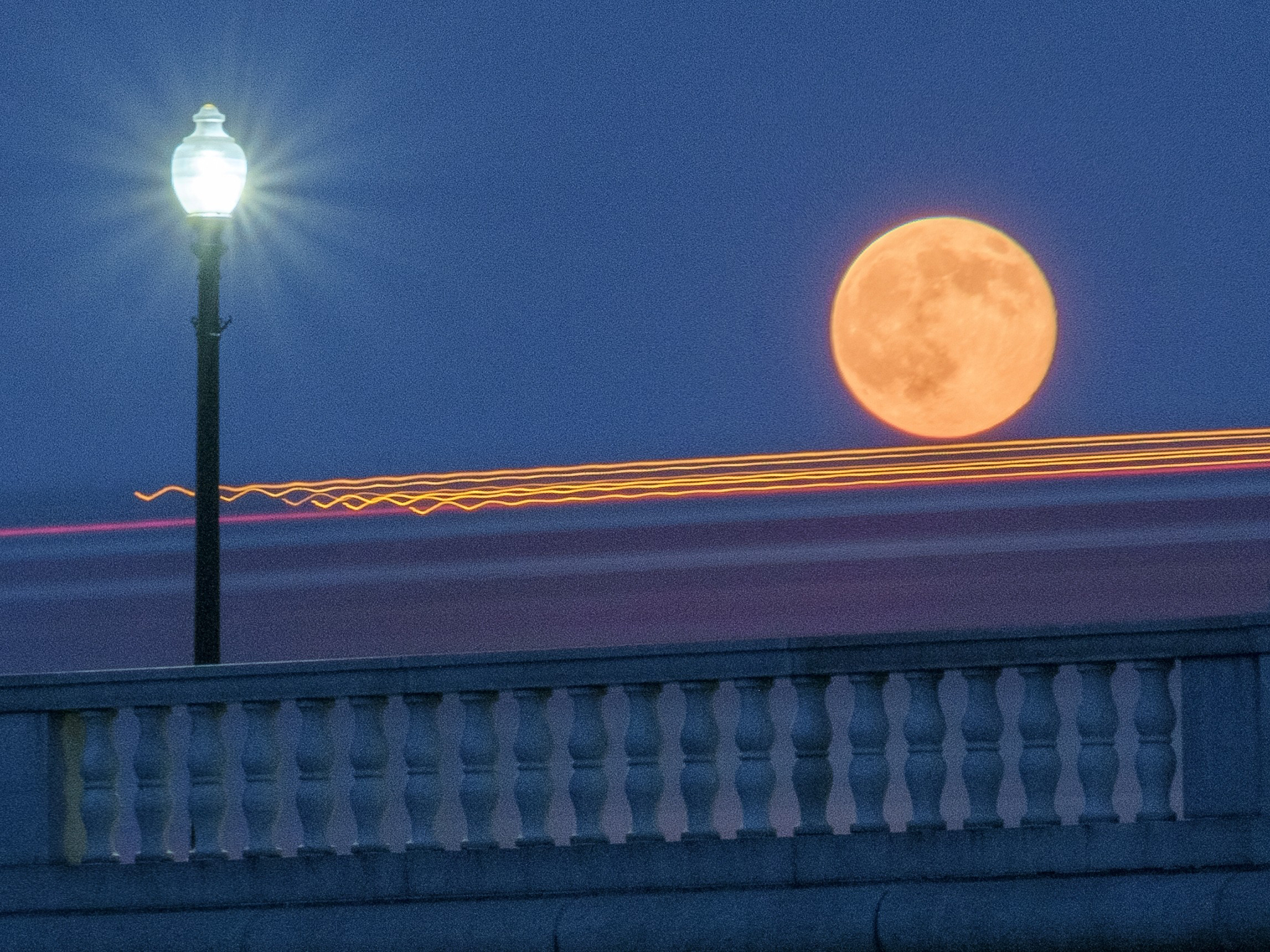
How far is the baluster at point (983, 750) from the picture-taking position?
7.96m

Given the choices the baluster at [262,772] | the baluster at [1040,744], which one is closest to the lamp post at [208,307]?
the baluster at [262,772]

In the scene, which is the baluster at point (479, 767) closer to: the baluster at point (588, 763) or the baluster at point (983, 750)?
the baluster at point (588, 763)

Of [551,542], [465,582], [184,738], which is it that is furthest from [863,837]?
[551,542]

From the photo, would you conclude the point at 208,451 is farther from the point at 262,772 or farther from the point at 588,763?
the point at 588,763

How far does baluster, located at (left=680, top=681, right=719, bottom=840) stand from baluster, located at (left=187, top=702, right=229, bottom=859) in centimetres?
210

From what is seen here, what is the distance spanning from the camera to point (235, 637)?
3756 centimetres

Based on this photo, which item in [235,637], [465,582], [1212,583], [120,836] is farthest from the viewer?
[465,582]

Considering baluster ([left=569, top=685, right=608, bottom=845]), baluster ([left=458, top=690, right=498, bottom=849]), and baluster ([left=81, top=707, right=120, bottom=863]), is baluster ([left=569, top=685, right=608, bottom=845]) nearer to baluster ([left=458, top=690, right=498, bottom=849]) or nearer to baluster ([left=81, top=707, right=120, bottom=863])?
baluster ([left=458, top=690, right=498, bottom=849])

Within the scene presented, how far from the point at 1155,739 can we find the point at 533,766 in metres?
2.48

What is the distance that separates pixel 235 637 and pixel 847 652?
100ft

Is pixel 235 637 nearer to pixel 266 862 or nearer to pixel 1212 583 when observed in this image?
pixel 1212 583

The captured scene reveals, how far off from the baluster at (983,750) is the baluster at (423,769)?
7.23 ft

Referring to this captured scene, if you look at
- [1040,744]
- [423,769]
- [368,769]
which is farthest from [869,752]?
[368,769]

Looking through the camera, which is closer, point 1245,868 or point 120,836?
point 1245,868
